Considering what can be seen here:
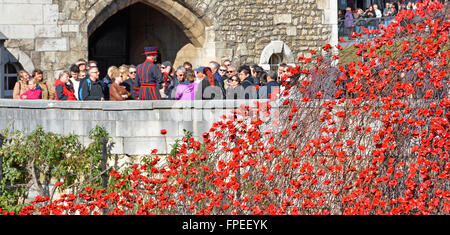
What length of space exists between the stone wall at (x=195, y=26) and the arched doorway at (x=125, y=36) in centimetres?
143

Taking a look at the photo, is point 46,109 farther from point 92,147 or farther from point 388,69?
point 388,69

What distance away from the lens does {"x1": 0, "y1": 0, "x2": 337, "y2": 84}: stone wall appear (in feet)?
51.5

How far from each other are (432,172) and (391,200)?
0.63 m

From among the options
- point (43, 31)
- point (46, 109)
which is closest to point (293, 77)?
point (46, 109)

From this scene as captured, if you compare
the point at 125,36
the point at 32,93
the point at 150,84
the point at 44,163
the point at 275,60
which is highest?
the point at 125,36

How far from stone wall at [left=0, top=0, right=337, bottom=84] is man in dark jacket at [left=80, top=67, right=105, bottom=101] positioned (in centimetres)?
408

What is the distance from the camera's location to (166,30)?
19.3 m

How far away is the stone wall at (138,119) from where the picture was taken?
10.1 metres

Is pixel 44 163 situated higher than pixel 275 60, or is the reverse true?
pixel 275 60

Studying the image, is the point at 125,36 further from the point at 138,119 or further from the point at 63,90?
the point at 138,119

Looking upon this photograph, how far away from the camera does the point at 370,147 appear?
8.21 m

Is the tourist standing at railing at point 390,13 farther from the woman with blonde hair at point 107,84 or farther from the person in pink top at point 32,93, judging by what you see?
the person in pink top at point 32,93

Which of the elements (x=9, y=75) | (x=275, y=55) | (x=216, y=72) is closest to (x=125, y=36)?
(x=275, y=55)

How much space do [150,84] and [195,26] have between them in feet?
20.2
